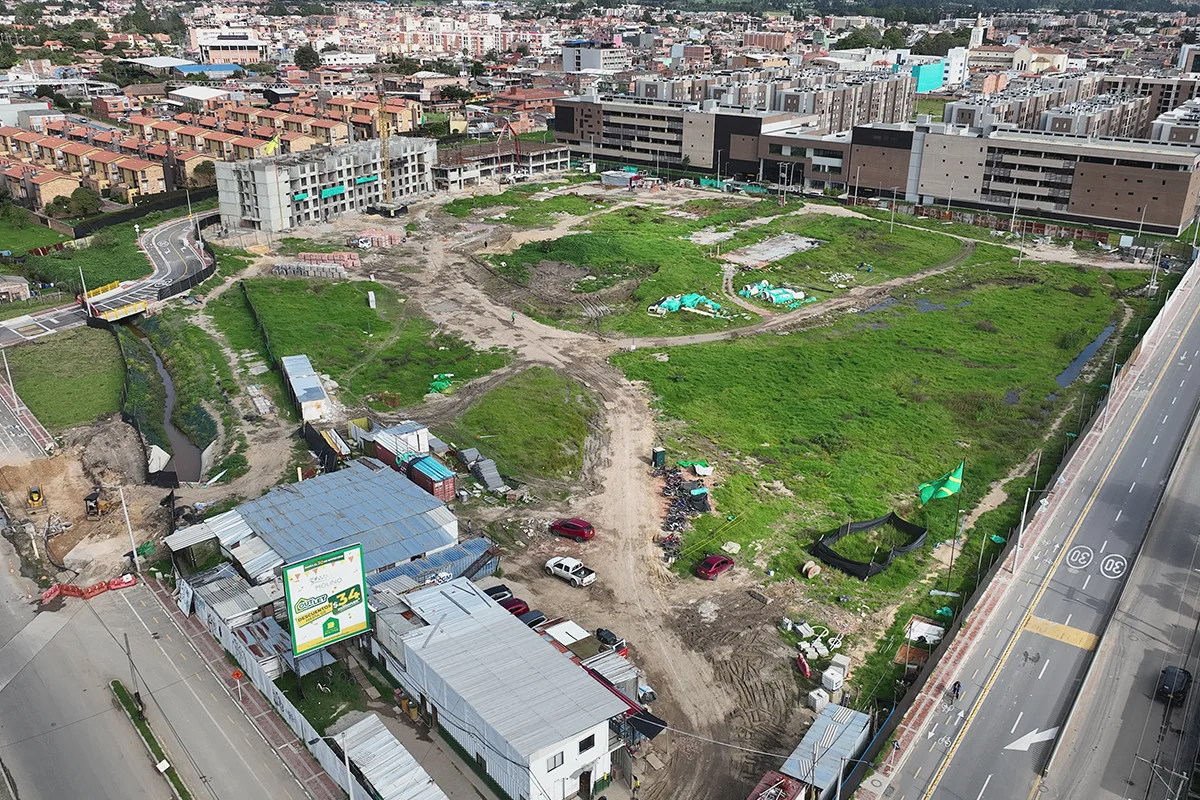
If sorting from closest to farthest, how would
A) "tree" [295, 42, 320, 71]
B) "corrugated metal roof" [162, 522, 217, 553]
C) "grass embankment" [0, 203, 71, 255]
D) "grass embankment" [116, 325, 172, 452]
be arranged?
1. "corrugated metal roof" [162, 522, 217, 553]
2. "grass embankment" [116, 325, 172, 452]
3. "grass embankment" [0, 203, 71, 255]
4. "tree" [295, 42, 320, 71]

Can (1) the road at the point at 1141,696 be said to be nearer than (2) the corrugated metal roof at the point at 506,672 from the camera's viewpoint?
No

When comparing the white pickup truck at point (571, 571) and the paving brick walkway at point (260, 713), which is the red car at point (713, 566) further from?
the paving brick walkway at point (260, 713)

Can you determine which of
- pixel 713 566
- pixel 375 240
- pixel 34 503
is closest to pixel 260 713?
pixel 713 566

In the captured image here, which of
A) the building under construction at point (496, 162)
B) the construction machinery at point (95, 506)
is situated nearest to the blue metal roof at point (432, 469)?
the construction machinery at point (95, 506)

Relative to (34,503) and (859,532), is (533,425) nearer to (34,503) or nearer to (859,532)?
(859,532)

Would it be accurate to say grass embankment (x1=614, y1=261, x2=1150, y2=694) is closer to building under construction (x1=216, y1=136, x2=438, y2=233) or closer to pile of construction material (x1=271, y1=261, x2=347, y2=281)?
pile of construction material (x1=271, y1=261, x2=347, y2=281)

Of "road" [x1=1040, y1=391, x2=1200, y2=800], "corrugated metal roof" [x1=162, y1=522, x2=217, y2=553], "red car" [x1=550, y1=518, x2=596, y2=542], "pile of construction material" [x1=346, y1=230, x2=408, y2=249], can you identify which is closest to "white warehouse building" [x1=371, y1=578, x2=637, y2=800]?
"red car" [x1=550, y1=518, x2=596, y2=542]
